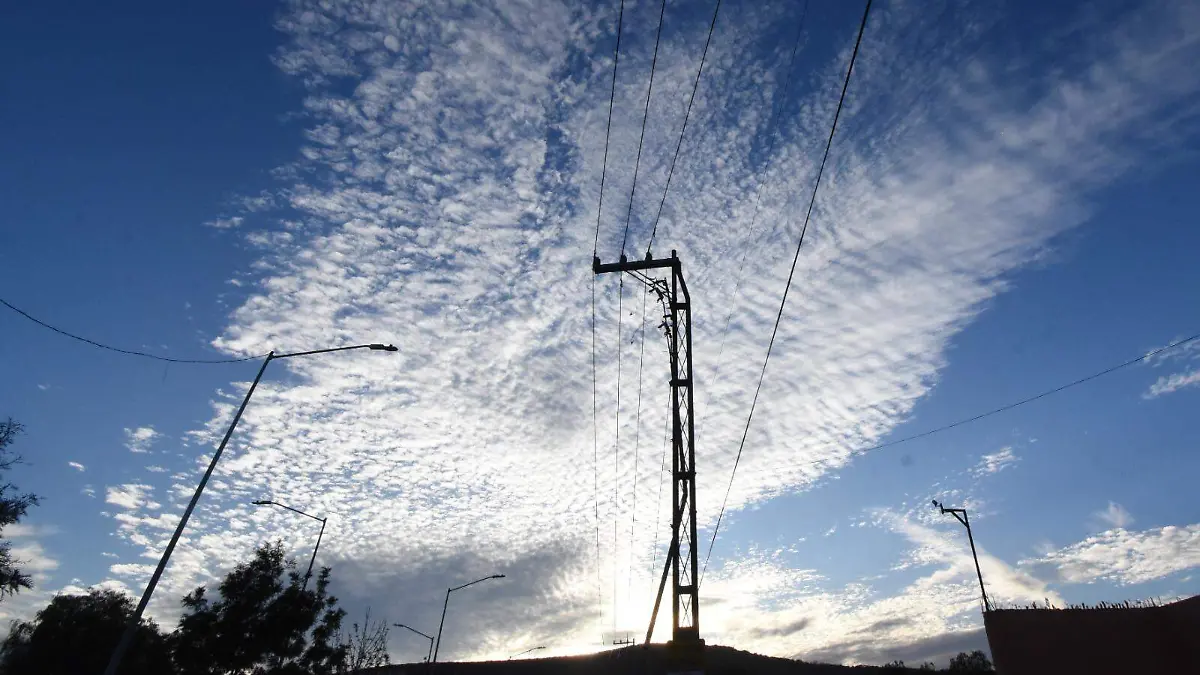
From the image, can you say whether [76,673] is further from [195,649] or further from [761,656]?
[761,656]

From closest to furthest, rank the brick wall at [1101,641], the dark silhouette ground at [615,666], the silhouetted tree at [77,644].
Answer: the brick wall at [1101,641], the silhouetted tree at [77,644], the dark silhouette ground at [615,666]

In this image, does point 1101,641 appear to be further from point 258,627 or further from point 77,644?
point 77,644

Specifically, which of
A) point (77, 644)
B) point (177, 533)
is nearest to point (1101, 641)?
point (177, 533)

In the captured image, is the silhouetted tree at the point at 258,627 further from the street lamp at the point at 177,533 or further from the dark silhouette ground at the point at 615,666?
the dark silhouette ground at the point at 615,666

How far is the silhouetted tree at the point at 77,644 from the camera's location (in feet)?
153

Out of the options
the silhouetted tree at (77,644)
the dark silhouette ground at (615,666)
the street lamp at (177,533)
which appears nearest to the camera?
the street lamp at (177,533)

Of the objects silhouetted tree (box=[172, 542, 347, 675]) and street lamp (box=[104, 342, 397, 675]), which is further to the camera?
silhouetted tree (box=[172, 542, 347, 675])

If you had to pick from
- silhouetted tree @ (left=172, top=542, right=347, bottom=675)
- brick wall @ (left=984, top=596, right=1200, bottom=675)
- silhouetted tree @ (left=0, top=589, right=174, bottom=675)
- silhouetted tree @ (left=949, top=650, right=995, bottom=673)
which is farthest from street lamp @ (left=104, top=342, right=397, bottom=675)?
silhouetted tree @ (left=949, top=650, right=995, bottom=673)

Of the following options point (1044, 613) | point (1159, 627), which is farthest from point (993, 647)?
point (1159, 627)

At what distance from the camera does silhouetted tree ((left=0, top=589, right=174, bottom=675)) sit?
46.6 m

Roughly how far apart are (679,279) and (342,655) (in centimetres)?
2629

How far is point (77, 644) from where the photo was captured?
156ft

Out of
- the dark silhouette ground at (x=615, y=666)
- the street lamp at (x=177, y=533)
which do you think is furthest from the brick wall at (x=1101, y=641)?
the dark silhouette ground at (x=615, y=666)

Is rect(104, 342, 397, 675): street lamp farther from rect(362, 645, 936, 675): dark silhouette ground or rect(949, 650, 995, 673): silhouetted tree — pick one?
rect(949, 650, 995, 673): silhouetted tree
